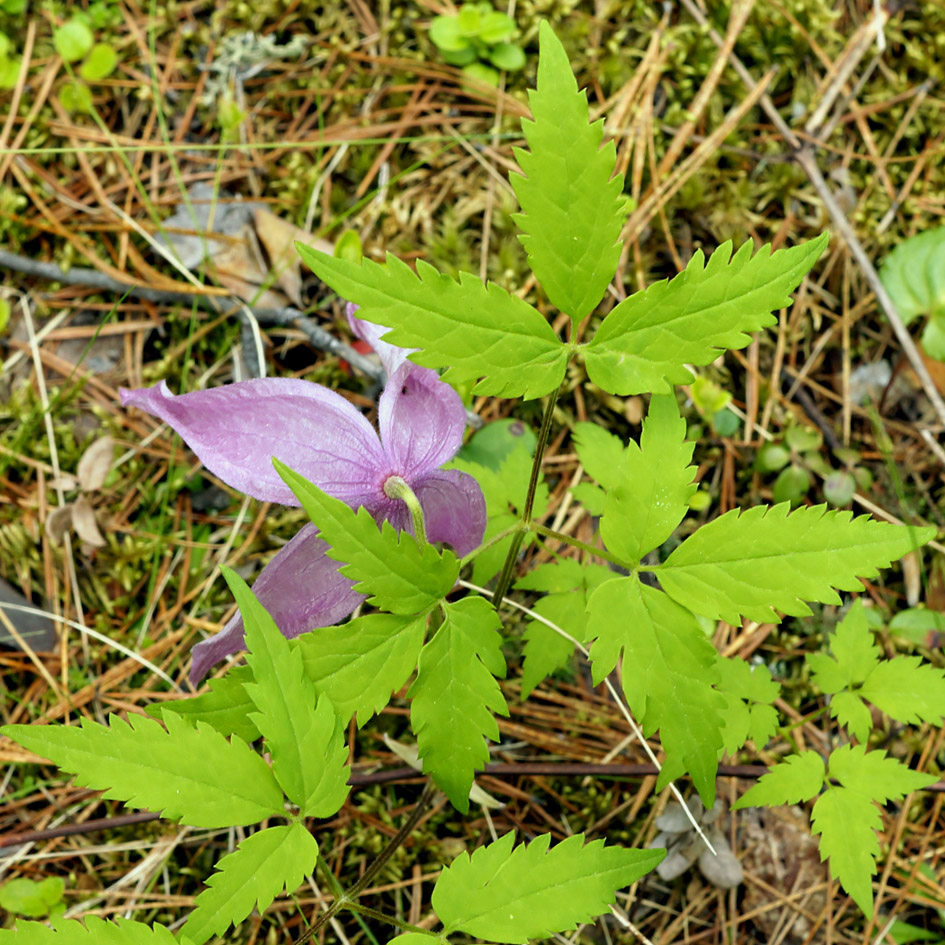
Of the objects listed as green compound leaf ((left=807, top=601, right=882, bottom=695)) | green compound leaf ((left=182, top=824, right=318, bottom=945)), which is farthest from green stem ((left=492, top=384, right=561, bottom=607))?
green compound leaf ((left=807, top=601, right=882, bottom=695))

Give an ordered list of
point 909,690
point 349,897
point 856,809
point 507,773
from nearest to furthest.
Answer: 1. point 349,897
2. point 856,809
3. point 909,690
4. point 507,773

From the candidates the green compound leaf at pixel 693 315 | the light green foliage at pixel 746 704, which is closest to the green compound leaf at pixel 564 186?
the green compound leaf at pixel 693 315

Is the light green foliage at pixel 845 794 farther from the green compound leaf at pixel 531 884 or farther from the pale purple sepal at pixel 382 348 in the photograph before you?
the pale purple sepal at pixel 382 348

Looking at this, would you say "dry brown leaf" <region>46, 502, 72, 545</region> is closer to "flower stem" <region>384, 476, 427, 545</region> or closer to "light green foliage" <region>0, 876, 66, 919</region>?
"light green foliage" <region>0, 876, 66, 919</region>

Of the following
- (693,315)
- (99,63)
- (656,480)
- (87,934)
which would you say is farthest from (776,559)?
(99,63)

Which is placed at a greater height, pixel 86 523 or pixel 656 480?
pixel 656 480

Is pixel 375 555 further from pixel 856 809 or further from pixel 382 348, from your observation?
pixel 856 809

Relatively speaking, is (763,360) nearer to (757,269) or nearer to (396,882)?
(757,269)

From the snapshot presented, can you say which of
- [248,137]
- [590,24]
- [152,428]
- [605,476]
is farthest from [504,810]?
[590,24]
